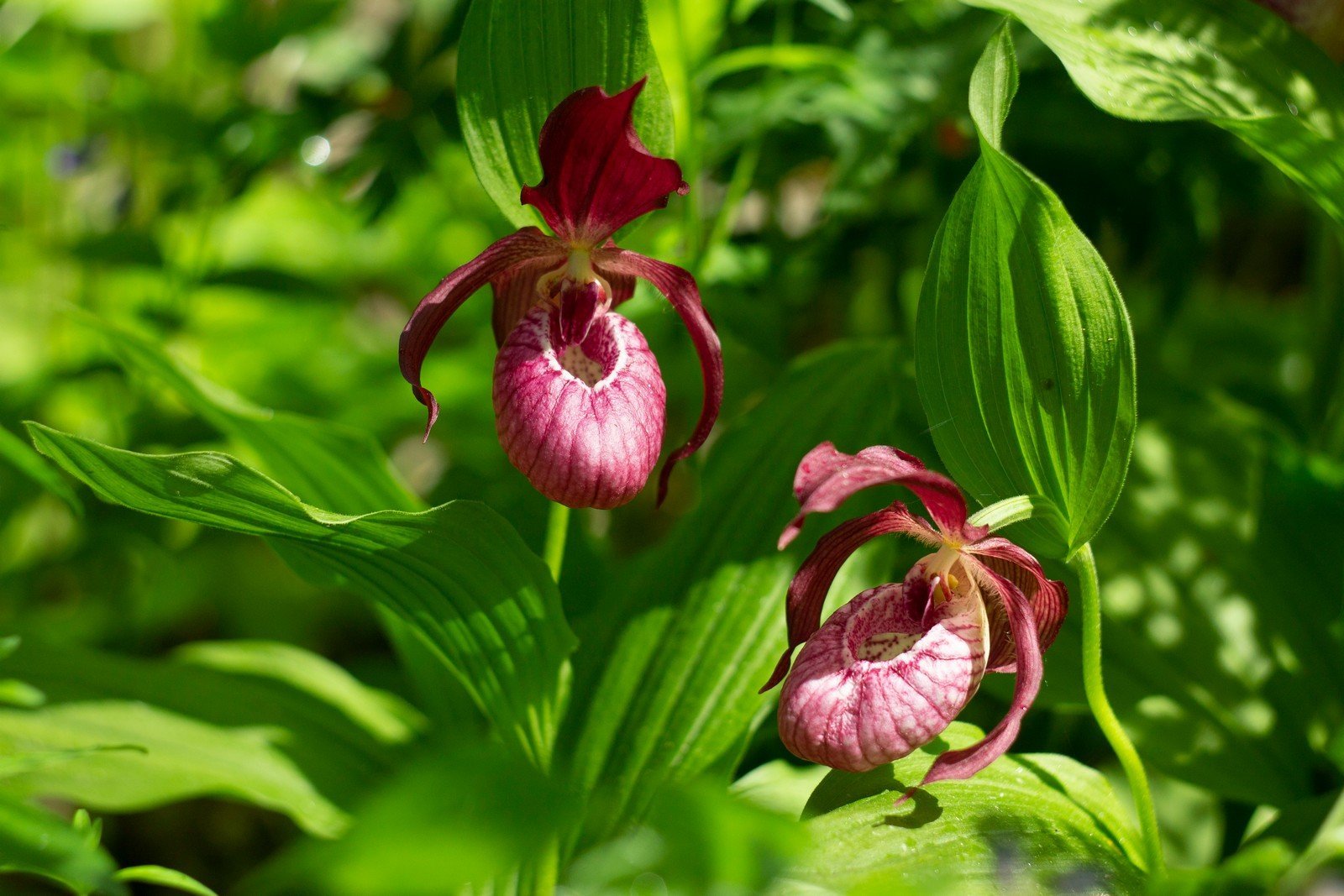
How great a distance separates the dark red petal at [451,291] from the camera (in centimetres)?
64

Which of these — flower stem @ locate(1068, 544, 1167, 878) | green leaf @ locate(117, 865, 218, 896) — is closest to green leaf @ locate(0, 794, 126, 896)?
green leaf @ locate(117, 865, 218, 896)

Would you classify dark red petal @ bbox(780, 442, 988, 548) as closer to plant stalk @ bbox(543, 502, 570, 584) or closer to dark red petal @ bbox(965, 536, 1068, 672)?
dark red petal @ bbox(965, 536, 1068, 672)

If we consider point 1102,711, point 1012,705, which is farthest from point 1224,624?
point 1012,705

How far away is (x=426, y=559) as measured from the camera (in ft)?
2.16

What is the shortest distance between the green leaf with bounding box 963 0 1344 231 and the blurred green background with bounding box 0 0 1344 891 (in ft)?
0.55

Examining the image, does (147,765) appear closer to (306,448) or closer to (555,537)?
(306,448)

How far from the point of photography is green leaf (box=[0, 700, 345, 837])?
0.83m

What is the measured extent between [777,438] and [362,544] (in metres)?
0.36

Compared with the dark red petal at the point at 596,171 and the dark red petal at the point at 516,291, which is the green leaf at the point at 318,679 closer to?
the dark red petal at the point at 516,291

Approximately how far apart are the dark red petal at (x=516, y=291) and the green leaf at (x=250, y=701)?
0.49 meters

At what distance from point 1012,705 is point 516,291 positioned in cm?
43

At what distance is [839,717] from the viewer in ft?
1.86

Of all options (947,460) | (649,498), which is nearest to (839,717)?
(947,460)

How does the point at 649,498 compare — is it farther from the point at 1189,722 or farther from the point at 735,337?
the point at 1189,722
